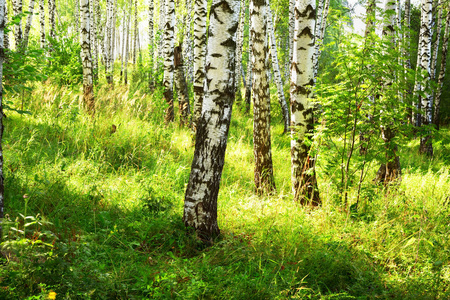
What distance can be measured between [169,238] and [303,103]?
278 cm

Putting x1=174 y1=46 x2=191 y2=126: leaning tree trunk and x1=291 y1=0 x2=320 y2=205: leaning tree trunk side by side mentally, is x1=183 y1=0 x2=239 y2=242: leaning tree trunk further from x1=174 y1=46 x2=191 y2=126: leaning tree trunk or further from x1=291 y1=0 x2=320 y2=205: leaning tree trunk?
x1=174 y1=46 x2=191 y2=126: leaning tree trunk

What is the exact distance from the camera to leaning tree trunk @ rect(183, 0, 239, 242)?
9.94 feet

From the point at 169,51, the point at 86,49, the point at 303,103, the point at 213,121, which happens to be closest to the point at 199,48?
the point at 169,51

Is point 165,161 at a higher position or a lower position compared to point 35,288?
higher

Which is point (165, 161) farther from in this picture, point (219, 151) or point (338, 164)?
point (338, 164)

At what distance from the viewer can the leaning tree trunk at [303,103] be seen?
14.2 ft

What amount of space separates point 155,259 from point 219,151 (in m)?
1.26

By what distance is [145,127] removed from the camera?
6.57m

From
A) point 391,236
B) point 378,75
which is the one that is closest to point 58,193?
point 391,236

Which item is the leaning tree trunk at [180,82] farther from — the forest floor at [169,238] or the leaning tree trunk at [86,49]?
the forest floor at [169,238]

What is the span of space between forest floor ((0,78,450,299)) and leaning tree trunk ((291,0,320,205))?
0.28 metres

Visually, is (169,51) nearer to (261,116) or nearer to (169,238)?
(261,116)

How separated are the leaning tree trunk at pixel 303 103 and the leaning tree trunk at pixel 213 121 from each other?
5.32 feet

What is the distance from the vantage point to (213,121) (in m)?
3.10
